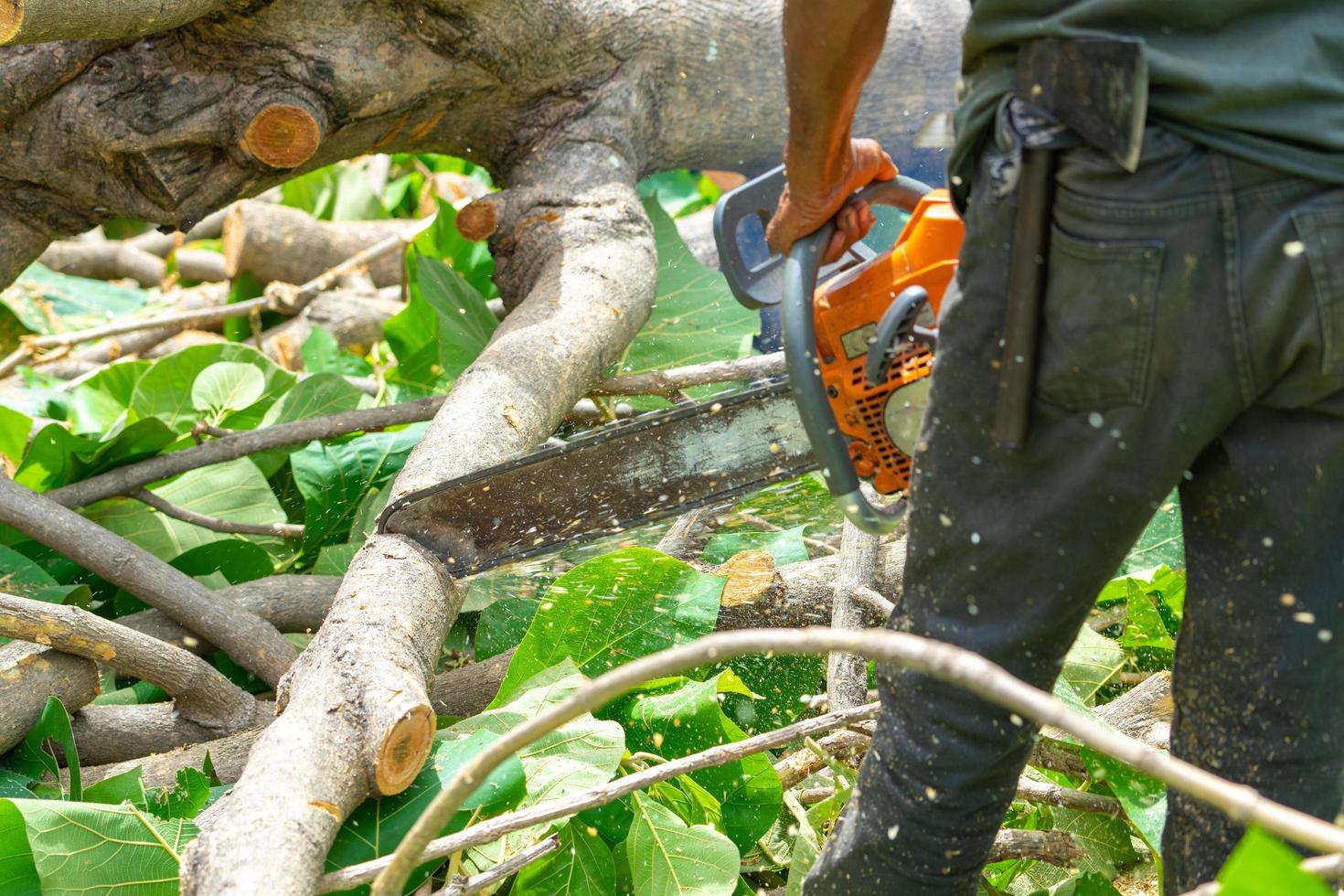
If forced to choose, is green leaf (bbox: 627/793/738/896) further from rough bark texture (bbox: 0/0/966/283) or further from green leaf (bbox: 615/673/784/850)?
rough bark texture (bbox: 0/0/966/283)

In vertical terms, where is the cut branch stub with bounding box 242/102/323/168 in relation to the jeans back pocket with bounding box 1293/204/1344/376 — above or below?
below

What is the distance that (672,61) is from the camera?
342 cm

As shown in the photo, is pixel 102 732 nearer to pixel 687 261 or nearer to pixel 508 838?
pixel 508 838

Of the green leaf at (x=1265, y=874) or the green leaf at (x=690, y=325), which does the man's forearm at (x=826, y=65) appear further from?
the green leaf at (x=690, y=325)

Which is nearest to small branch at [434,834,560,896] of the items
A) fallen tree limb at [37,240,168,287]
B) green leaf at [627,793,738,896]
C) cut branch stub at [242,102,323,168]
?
green leaf at [627,793,738,896]

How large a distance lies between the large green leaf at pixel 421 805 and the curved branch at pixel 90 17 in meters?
1.52

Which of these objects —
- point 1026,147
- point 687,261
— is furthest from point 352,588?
point 687,261

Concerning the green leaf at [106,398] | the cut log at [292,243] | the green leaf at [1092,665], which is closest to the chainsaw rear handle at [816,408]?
the green leaf at [1092,665]

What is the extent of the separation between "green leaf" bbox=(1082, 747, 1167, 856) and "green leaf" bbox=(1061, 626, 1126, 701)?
0.47m

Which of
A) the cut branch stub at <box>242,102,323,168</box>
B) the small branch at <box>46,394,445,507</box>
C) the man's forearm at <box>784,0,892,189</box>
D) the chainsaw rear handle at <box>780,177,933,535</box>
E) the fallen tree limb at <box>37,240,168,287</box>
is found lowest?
the fallen tree limb at <box>37,240,168,287</box>

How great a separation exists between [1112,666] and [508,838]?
1.21m

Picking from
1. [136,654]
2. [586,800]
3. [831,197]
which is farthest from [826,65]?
[136,654]

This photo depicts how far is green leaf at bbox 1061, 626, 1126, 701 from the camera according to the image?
236cm

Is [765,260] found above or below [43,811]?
above
